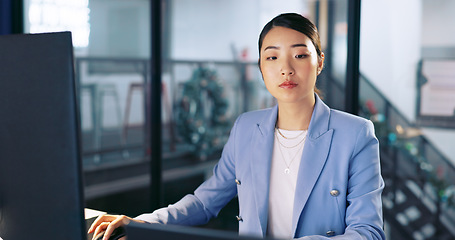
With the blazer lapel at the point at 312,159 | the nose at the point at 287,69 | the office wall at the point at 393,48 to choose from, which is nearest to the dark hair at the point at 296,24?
the nose at the point at 287,69

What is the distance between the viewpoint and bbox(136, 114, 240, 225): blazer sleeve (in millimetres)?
1397

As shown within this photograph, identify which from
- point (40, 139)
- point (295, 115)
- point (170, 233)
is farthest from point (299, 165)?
point (170, 233)

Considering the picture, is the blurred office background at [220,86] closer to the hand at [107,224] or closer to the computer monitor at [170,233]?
the hand at [107,224]

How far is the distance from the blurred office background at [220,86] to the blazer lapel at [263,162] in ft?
3.33

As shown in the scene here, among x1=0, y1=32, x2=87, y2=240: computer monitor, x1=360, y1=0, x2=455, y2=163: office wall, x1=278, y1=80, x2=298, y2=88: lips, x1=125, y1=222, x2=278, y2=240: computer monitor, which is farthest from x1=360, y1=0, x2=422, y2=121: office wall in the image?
x1=125, y1=222, x2=278, y2=240: computer monitor

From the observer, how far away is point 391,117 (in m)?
2.46

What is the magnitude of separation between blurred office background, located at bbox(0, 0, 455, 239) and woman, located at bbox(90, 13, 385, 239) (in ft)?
3.35

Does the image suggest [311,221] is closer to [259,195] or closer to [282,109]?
[259,195]

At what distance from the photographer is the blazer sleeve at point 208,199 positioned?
1397 mm

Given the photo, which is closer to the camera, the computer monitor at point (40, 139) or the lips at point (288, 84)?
the computer monitor at point (40, 139)

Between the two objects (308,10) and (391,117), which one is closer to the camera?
(391,117)

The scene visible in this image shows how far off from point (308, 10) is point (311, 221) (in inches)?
73.3

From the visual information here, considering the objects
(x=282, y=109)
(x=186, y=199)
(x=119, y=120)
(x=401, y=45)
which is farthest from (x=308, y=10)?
(x=119, y=120)

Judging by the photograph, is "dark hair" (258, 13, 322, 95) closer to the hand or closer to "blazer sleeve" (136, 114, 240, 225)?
"blazer sleeve" (136, 114, 240, 225)
